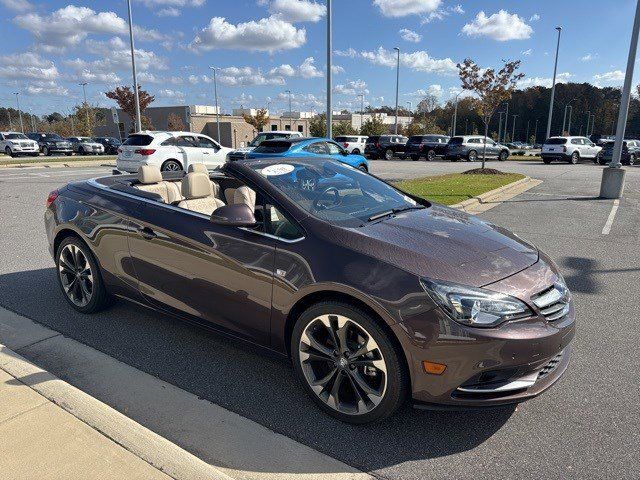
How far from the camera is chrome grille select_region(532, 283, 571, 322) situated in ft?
8.57

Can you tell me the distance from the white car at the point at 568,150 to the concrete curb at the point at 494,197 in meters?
14.3

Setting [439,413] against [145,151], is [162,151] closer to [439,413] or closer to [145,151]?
[145,151]

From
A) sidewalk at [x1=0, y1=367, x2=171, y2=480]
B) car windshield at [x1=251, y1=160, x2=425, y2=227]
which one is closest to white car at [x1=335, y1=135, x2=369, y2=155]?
car windshield at [x1=251, y1=160, x2=425, y2=227]

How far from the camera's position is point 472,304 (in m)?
2.41

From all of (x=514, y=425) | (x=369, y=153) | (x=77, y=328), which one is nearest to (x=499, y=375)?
(x=514, y=425)

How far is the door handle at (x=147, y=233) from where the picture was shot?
3600 mm

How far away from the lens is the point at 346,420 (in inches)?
109

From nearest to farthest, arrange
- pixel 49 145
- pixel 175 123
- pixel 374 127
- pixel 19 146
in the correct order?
pixel 19 146
pixel 49 145
pixel 374 127
pixel 175 123

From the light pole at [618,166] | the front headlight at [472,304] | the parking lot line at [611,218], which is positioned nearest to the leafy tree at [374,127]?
the light pole at [618,166]

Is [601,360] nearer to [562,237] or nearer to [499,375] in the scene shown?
[499,375]

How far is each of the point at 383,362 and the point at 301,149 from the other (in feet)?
40.0

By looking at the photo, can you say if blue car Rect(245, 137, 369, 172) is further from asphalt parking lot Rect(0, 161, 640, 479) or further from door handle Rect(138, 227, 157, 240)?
door handle Rect(138, 227, 157, 240)

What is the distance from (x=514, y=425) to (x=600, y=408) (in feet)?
2.00

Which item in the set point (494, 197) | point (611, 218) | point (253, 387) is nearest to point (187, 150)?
point (494, 197)
